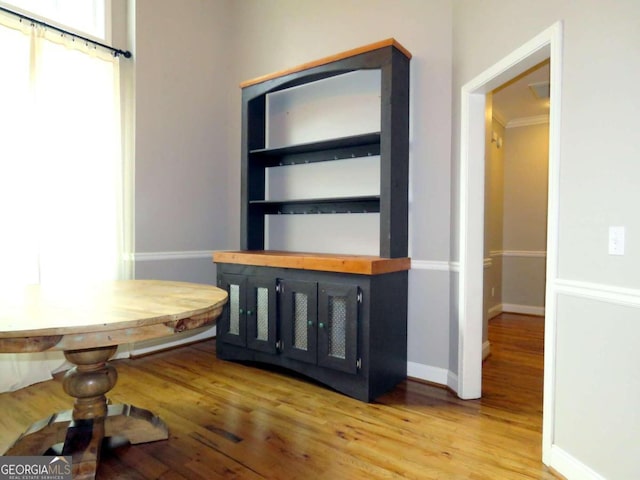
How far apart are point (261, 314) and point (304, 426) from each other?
3.29 ft

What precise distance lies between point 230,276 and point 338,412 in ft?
4.51

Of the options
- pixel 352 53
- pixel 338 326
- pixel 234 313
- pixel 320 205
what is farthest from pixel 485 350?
pixel 352 53

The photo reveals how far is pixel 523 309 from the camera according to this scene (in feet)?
17.9

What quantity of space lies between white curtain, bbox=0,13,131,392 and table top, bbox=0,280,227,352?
82 cm

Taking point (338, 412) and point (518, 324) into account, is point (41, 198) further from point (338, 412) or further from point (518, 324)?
point (518, 324)

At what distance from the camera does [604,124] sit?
1.53 meters

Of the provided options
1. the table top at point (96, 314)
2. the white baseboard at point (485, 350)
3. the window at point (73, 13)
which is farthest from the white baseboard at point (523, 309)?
the window at point (73, 13)

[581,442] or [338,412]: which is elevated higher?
[581,442]

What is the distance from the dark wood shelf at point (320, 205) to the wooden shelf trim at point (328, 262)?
0.47 m

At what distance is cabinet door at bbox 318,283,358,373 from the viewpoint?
2.44m

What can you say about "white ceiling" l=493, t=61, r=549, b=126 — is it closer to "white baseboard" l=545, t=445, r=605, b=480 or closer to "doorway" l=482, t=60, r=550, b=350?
"doorway" l=482, t=60, r=550, b=350

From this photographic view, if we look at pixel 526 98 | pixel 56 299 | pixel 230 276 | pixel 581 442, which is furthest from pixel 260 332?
pixel 526 98

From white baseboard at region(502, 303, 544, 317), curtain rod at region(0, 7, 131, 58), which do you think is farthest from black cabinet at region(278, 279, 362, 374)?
white baseboard at region(502, 303, 544, 317)

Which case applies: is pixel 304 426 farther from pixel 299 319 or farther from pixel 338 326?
pixel 299 319
